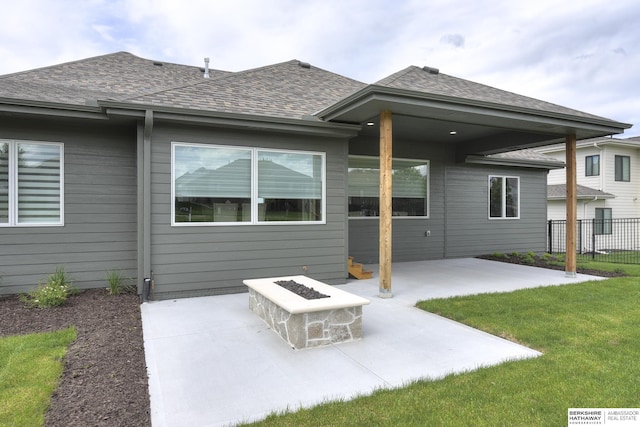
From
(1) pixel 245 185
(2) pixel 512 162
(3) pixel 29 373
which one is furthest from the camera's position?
(2) pixel 512 162

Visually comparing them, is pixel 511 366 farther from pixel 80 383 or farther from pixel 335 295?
pixel 80 383

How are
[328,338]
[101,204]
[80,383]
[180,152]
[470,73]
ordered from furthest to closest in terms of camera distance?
[470,73] < [101,204] < [180,152] < [328,338] < [80,383]

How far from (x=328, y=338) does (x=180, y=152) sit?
141 inches

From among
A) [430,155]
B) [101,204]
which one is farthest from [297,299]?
[430,155]

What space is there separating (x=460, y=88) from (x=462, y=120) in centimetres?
65

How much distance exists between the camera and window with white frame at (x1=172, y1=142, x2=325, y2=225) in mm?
5688

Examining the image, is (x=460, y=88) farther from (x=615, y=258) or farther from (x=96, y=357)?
(x=615, y=258)

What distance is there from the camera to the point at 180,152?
5637 millimetres

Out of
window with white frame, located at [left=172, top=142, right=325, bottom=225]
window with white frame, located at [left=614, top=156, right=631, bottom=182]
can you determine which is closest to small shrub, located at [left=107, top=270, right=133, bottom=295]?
window with white frame, located at [left=172, top=142, right=325, bottom=225]

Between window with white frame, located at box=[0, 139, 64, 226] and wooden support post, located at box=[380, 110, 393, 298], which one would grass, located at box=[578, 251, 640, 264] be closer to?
wooden support post, located at box=[380, 110, 393, 298]

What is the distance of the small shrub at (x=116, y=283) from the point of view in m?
5.73

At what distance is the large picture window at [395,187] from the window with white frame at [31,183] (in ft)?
18.1

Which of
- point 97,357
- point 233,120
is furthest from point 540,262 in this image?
point 97,357

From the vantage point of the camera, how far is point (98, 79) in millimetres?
7492
